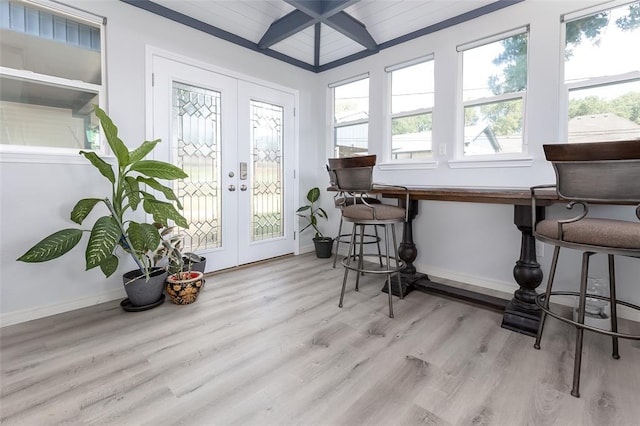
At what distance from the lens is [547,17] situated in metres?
2.37

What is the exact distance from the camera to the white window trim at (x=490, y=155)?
8.21 feet

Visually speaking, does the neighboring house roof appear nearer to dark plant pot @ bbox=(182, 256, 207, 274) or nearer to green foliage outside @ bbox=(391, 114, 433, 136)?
green foliage outside @ bbox=(391, 114, 433, 136)

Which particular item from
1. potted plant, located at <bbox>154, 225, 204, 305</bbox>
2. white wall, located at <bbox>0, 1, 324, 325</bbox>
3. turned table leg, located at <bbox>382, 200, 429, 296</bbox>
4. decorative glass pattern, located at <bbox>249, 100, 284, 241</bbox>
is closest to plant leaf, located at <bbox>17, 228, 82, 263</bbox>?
white wall, located at <bbox>0, 1, 324, 325</bbox>

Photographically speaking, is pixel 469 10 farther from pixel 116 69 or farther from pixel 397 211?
pixel 116 69

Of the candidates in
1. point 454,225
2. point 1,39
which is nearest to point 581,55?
point 454,225

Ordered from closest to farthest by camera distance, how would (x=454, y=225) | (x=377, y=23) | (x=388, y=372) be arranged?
(x=388, y=372) < (x=454, y=225) < (x=377, y=23)

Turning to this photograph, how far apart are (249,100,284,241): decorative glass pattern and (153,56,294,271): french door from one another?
1 centimetres

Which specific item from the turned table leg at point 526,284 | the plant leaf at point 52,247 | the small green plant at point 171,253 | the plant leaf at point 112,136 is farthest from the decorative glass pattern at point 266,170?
the turned table leg at point 526,284

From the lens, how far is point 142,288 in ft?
7.32

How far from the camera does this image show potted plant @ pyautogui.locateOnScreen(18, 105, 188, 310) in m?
1.91

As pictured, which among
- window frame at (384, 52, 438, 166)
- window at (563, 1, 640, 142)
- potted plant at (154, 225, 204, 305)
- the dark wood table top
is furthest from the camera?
window frame at (384, 52, 438, 166)

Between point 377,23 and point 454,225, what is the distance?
2.28 meters

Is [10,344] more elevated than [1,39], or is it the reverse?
[1,39]

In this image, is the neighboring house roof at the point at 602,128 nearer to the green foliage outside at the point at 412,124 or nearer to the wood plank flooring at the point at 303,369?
the green foliage outside at the point at 412,124
